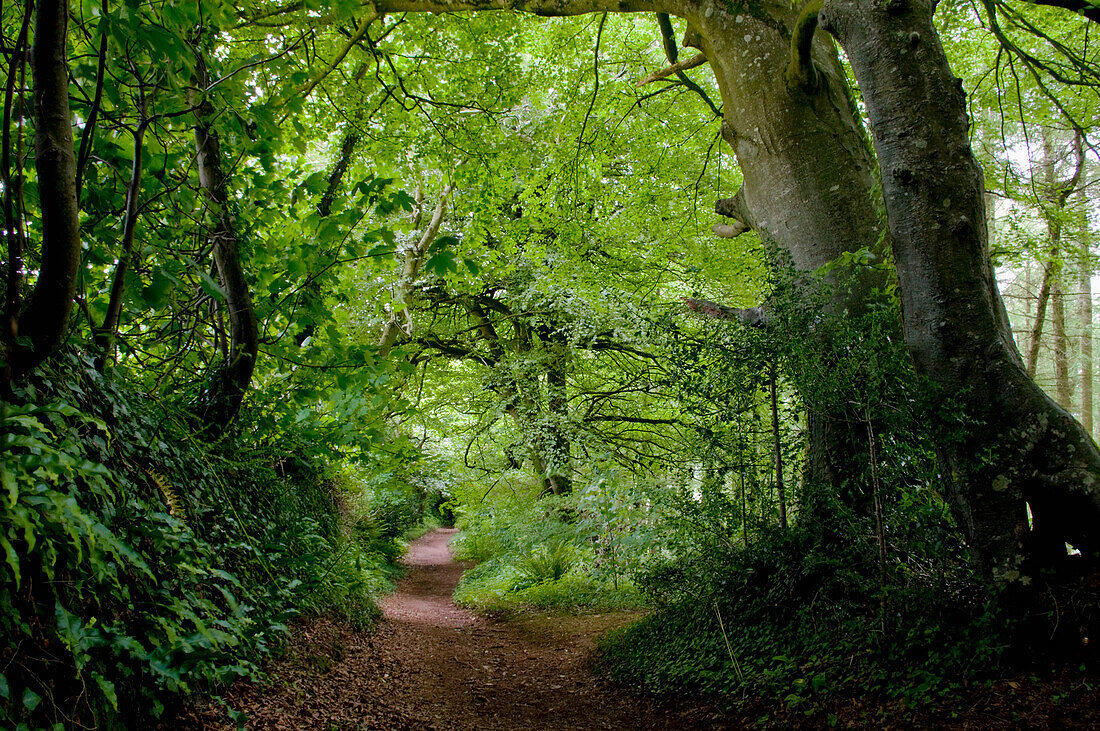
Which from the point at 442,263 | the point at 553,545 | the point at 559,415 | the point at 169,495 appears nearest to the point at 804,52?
the point at 442,263

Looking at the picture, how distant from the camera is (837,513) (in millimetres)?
3672

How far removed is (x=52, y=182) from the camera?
1.74 metres

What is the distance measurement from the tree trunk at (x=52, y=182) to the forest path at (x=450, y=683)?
2500mm

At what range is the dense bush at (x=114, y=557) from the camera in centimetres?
163

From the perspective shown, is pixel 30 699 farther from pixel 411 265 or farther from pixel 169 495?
pixel 411 265

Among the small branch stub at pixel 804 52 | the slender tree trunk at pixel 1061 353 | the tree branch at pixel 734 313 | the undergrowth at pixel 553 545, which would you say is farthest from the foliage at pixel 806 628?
the slender tree trunk at pixel 1061 353

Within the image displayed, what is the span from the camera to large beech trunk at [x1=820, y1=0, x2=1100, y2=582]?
2898 mm

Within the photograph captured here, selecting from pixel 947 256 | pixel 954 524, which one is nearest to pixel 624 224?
pixel 947 256

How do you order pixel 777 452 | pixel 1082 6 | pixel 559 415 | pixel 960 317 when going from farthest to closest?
pixel 559 415 → pixel 777 452 → pixel 960 317 → pixel 1082 6

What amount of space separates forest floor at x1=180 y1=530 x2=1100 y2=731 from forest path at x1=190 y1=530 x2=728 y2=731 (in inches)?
0.6

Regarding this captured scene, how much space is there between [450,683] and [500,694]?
622mm

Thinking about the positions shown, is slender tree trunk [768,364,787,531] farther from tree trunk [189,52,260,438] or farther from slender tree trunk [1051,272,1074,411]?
slender tree trunk [1051,272,1074,411]

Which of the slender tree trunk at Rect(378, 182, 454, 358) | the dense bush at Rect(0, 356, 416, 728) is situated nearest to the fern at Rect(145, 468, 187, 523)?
the dense bush at Rect(0, 356, 416, 728)

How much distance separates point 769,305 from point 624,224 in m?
5.66
